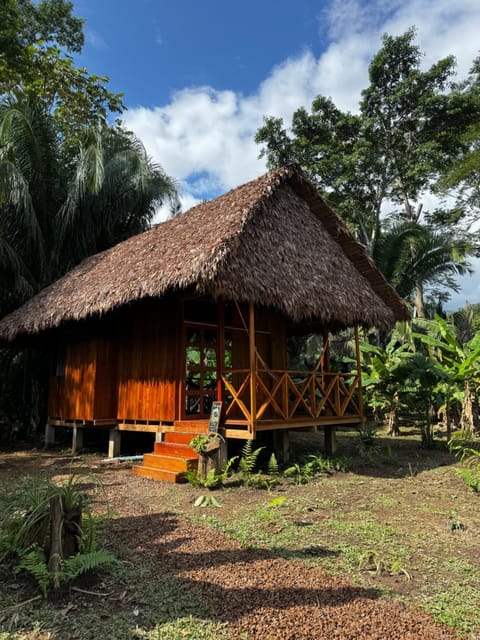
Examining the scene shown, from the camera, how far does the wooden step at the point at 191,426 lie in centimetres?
697

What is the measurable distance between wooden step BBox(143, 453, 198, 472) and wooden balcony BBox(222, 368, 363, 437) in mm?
697

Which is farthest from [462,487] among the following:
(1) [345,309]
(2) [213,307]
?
(2) [213,307]

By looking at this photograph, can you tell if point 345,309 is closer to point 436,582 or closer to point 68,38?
point 436,582

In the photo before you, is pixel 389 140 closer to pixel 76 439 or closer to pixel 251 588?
pixel 76 439

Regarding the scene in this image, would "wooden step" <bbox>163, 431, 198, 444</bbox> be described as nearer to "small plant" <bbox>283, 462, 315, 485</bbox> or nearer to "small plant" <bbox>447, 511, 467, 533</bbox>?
"small plant" <bbox>283, 462, 315, 485</bbox>

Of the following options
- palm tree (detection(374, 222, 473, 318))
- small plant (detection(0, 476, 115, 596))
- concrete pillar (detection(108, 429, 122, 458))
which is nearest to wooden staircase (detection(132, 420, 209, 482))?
concrete pillar (detection(108, 429, 122, 458))

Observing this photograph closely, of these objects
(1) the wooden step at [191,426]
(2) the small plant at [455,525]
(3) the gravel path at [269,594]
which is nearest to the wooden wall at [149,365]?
(1) the wooden step at [191,426]

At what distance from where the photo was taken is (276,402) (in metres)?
6.96

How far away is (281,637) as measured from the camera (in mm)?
2447

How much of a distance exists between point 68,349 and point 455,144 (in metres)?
17.7

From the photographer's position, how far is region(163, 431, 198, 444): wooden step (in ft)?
22.4

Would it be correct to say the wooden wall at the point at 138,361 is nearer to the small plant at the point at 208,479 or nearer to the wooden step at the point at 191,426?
the wooden step at the point at 191,426

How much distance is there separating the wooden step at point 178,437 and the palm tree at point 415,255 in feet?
31.6

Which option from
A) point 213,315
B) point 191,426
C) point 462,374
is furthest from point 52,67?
point 462,374
